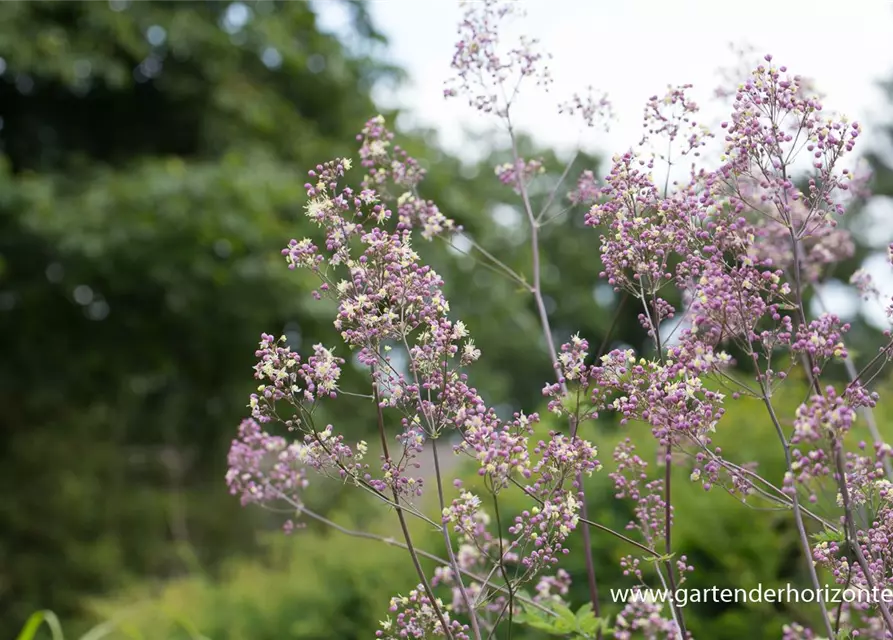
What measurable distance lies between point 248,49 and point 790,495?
9.93 meters

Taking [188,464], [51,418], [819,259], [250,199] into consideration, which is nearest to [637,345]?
[188,464]

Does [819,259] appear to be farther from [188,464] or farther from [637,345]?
[637,345]

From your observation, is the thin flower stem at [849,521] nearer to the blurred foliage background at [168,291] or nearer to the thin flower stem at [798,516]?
the thin flower stem at [798,516]

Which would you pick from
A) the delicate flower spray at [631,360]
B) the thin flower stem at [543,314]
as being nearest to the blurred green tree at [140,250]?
the thin flower stem at [543,314]

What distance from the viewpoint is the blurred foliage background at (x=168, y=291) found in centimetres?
811

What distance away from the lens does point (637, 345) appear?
29.4 m

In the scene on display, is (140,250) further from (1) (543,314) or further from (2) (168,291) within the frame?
(1) (543,314)

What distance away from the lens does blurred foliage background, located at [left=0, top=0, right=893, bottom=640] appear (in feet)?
26.6

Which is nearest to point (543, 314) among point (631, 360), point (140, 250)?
point (631, 360)

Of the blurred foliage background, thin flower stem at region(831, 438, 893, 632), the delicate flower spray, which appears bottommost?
thin flower stem at region(831, 438, 893, 632)

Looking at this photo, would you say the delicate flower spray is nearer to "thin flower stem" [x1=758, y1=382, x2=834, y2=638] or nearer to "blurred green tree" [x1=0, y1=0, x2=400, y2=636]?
"thin flower stem" [x1=758, y1=382, x2=834, y2=638]

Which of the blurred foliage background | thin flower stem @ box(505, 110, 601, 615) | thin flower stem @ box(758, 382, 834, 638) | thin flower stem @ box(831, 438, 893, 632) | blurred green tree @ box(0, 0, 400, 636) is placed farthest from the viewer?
blurred green tree @ box(0, 0, 400, 636)

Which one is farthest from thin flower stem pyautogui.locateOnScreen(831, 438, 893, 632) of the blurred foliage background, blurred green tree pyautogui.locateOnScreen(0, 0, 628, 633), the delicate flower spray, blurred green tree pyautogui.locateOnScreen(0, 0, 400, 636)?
blurred green tree pyautogui.locateOnScreen(0, 0, 400, 636)

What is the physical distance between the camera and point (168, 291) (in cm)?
910
